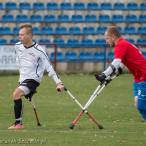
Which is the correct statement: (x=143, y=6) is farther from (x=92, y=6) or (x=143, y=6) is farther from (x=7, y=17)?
(x=7, y=17)

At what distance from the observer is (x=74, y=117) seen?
979 centimetres

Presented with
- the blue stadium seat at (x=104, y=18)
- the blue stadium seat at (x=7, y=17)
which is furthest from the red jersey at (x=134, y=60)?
the blue stadium seat at (x=7, y=17)

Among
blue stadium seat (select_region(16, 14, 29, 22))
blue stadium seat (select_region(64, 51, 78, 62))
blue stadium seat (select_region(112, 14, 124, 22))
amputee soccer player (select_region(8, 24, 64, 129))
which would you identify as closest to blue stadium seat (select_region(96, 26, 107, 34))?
blue stadium seat (select_region(112, 14, 124, 22))

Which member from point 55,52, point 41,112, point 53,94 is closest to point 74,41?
point 55,52

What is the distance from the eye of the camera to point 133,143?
6594 millimetres

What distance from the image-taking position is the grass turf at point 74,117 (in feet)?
22.7

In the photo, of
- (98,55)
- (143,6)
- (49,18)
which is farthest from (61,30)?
(143,6)

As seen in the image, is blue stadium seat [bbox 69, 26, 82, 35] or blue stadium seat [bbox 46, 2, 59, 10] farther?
blue stadium seat [bbox 46, 2, 59, 10]

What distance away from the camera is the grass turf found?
22.7ft

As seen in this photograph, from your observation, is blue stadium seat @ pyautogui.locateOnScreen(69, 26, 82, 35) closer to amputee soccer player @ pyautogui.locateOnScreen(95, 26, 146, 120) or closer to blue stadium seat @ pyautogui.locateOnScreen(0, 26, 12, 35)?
blue stadium seat @ pyautogui.locateOnScreen(0, 26, 12, 35)

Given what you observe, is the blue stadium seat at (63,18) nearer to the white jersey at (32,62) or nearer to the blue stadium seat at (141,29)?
the blue stadium seat at (141,29)

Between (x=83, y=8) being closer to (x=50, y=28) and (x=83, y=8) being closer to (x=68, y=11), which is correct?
(x=68, y=11)

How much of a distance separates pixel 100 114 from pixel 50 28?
14.6m

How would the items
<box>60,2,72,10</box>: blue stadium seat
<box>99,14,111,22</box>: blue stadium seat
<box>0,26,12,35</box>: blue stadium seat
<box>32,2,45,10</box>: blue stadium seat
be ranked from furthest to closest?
<box>60,2,72,10</box>: blue stadium seat → <box>32,2,45,10</box>: blue stadium seat → <box>99,14,111,22</box>: blue stadium seat → <box>0,26,12,35</box>: blue stadium seat
